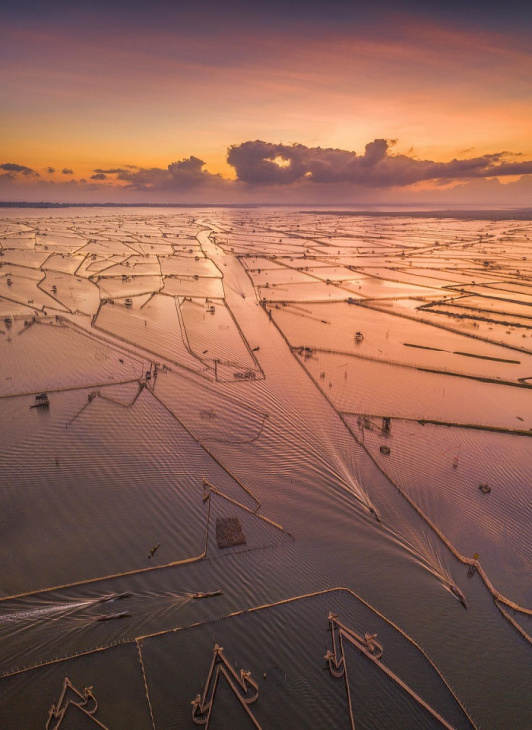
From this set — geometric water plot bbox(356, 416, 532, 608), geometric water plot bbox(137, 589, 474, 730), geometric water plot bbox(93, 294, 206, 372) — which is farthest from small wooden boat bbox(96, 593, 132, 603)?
geometric water plot bbox(93, 294, 206, 372)

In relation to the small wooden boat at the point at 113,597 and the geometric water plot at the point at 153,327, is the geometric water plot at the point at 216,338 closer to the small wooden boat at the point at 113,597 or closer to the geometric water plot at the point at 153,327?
the geometric water plot at the point at 153,327

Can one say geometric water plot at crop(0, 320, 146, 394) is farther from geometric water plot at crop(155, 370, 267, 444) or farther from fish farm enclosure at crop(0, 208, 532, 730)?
geometric water plot at crop(155, 370, 267, 444)

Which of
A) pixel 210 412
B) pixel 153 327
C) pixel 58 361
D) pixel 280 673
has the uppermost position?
pixel 153 327

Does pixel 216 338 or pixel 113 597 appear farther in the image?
pixel 216 338

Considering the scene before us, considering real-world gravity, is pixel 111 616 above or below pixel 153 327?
below

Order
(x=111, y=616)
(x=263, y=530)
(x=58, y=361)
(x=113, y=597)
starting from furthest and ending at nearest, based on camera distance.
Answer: (x=58, y=361), (x=263, y=530), (x=113, y=597), (x=111, y=616)

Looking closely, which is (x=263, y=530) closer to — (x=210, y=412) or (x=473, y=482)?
(x=210, y=412)

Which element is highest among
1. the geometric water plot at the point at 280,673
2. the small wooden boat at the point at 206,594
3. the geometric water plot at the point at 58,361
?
the geometric water plot at the point at 58,361

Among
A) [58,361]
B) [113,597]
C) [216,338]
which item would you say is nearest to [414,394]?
[216,338]

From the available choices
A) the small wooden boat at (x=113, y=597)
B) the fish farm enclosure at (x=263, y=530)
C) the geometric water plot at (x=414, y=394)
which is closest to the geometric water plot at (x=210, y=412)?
the fish farm enclosure at (x=263, y=530)

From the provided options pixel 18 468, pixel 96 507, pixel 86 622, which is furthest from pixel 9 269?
pixel 86 622
